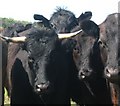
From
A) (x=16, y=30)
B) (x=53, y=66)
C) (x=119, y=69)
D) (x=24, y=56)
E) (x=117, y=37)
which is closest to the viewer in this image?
(x=119, y=69)

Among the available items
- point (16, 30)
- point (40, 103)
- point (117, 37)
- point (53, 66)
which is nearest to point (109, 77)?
point (117, 37)

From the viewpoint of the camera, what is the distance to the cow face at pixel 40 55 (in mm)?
6685

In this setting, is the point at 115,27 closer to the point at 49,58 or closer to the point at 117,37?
the point at 117,37

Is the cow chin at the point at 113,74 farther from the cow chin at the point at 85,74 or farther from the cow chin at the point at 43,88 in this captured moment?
the cow chin at the point at 43,88

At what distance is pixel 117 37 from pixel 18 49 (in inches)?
100

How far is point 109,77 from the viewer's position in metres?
6.22

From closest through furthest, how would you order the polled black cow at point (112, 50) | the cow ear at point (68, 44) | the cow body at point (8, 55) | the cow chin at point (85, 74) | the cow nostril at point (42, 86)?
the polled black cow at point (112, 50) → the cow nostril at point (42, 86) → the cow chin at point (85, 74) → the cow ear at point (68, 44) → the cow body at point (8, 55)

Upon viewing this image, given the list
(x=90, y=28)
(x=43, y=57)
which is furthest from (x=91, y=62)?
(x=43, y=57)

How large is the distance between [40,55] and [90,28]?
126 centimetres

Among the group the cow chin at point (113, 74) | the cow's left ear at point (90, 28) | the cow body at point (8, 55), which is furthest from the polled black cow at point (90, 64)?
the cow body at point (8, 55)

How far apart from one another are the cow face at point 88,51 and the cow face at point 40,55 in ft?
2.17

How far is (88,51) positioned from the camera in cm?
736

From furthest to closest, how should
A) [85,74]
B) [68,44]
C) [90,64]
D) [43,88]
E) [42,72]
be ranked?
1. [68,44]
2. [90,64]
3. [85,74]
4. [42,72]
5. [43,88]

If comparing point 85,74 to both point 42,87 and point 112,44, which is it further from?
point 42,87
